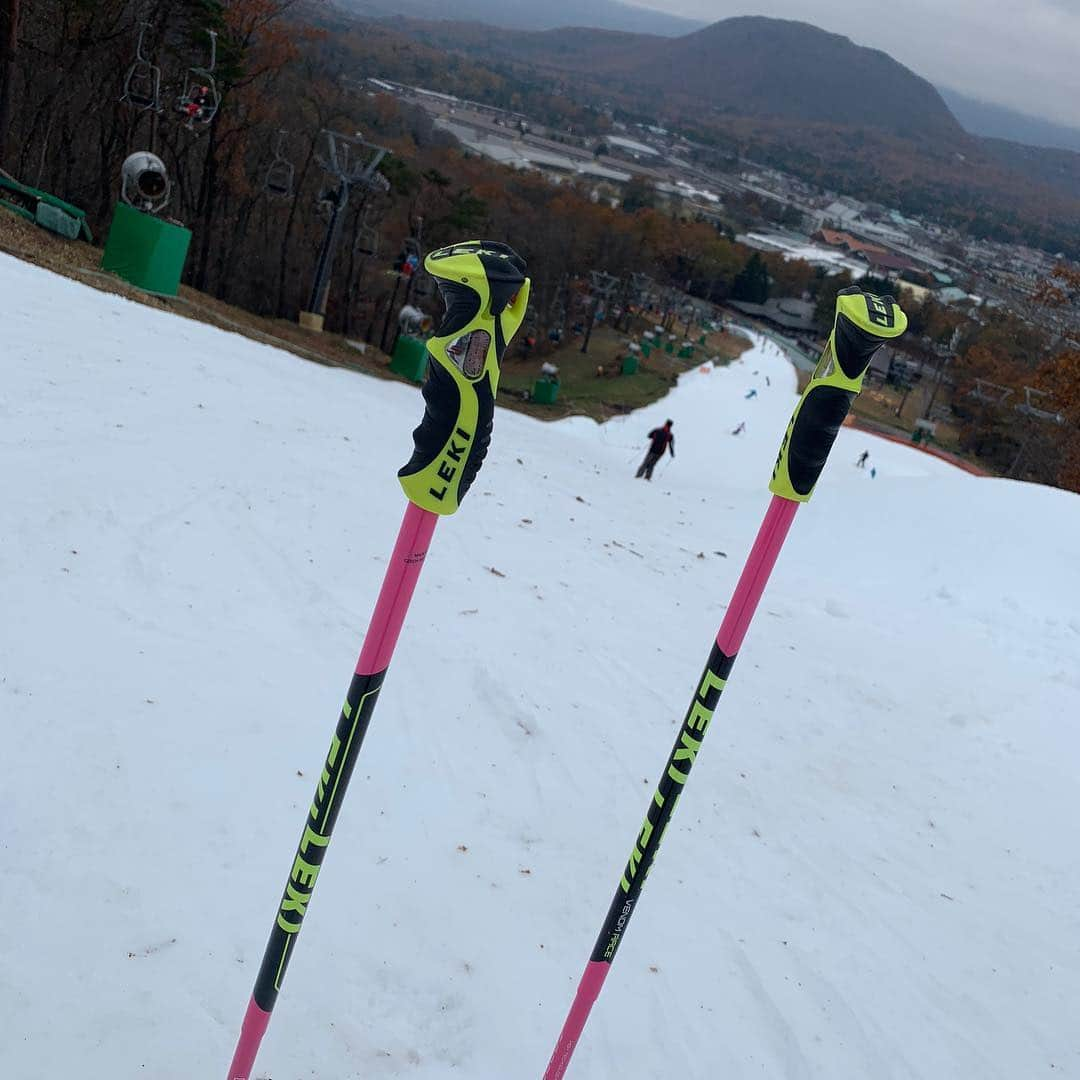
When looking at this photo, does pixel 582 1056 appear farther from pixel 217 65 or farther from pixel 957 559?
pixel 217 65

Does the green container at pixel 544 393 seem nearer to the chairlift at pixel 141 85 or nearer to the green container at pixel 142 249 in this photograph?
the chairlift at pixel 141 85

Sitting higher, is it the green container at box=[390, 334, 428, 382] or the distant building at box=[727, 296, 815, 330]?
the distant building at box=[727, 296, 815, 330]

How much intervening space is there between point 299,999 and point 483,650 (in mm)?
3466

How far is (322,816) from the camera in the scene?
2.69 meters

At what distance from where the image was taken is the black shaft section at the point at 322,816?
8.57ft

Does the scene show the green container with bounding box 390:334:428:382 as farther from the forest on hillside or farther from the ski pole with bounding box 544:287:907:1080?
the ski pole with bounding box 544:287:907:1080

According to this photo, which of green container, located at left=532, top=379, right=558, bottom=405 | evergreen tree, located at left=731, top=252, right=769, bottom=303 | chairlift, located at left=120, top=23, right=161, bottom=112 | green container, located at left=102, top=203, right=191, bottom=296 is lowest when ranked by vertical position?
green container, located at left=532, top=379, right=558, bottom=405

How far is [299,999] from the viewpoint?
3678 mm

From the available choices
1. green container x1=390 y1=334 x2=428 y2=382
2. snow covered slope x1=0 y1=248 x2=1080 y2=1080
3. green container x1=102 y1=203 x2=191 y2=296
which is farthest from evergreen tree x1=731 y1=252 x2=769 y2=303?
snow covered slope x1=0 y1=248 x2=1080 y2=1080

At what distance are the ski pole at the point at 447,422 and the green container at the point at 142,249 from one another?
15.1 m

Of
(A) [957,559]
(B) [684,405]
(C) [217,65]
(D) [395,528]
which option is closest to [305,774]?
(D) [395,528]

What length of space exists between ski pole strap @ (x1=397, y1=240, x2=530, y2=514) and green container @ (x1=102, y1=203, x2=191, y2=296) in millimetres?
15168

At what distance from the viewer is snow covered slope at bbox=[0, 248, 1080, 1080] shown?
3.77 meters

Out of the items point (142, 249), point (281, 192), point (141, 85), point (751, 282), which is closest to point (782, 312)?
point (751, 282)
